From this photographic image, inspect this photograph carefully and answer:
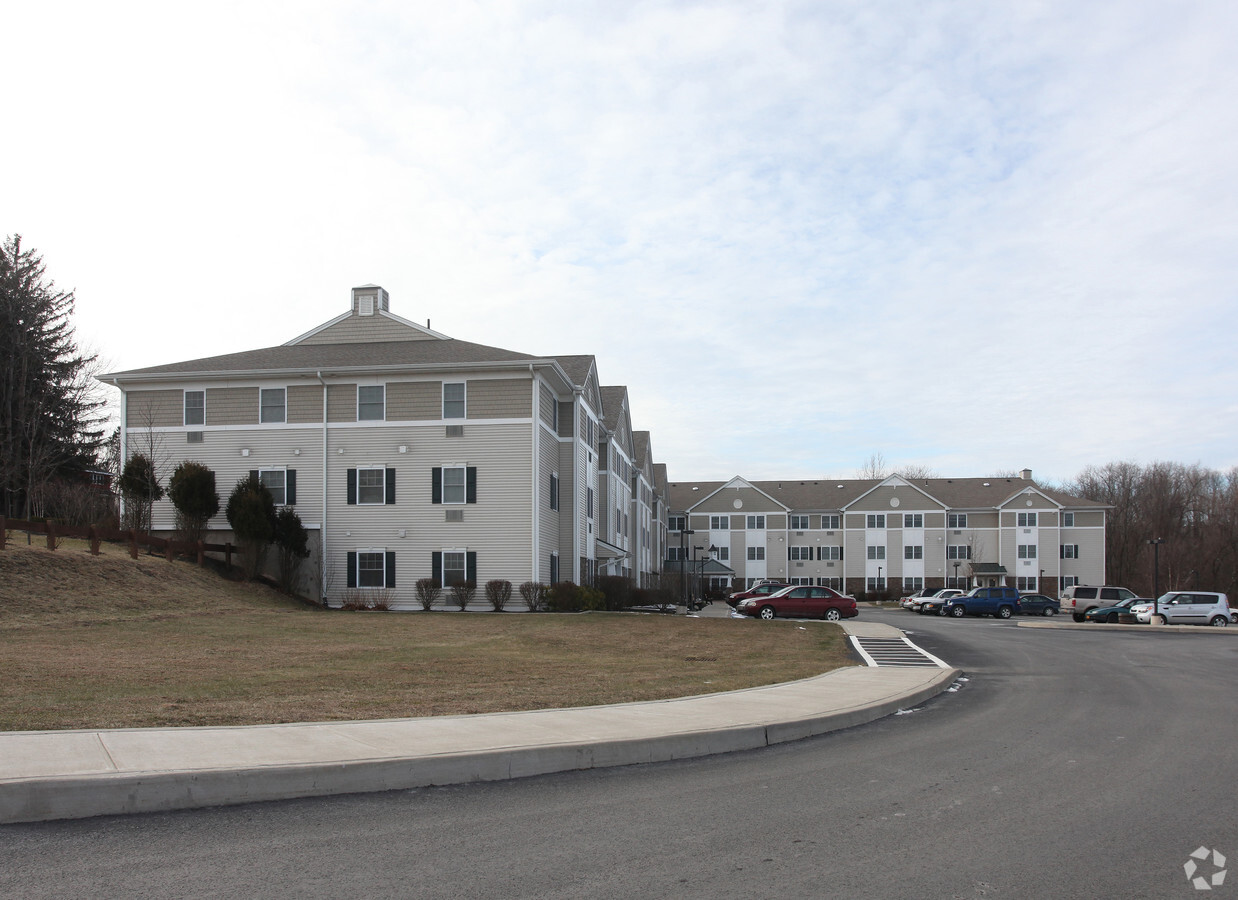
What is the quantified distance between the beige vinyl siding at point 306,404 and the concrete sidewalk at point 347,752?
27.4 meters

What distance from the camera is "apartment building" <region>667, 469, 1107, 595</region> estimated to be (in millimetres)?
80312

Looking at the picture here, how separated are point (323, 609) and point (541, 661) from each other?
18820mm

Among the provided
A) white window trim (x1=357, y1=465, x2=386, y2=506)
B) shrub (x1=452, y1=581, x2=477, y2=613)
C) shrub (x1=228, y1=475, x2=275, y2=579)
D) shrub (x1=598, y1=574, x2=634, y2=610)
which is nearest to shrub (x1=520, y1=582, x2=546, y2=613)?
shrub (x1=452, y1=581, x2=477, y2=613)

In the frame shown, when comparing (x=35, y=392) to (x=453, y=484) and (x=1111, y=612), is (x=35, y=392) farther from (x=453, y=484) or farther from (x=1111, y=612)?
(x=1111, y=612)

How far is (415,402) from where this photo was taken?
3522cm

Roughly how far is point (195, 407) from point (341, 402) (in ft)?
18.6

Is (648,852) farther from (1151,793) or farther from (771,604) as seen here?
(771,604)

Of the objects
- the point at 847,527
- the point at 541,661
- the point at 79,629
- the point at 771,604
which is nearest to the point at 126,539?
the point at 79,629

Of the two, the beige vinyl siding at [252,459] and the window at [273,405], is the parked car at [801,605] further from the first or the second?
the window at [273,405]

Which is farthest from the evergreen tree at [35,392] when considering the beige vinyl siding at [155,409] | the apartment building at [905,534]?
the apartment building at [905,534]

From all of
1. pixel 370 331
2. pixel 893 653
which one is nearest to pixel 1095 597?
pixel 893 653

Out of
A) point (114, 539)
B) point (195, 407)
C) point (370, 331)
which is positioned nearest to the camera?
point (114, 539)

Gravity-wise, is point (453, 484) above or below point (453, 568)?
above

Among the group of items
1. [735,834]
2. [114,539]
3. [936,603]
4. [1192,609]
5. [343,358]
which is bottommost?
[936,603]
